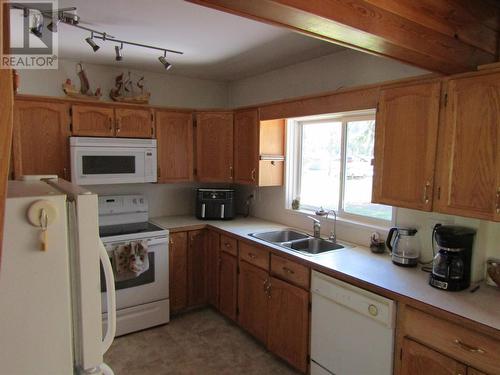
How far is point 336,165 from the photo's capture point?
9.66ft

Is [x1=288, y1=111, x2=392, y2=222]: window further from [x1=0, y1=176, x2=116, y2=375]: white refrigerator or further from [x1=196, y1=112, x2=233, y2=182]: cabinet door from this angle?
[x1=0, y1=176, x2=116, y2=375]: white refrigerator

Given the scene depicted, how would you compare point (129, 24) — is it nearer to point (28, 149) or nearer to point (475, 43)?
point (28, 149)

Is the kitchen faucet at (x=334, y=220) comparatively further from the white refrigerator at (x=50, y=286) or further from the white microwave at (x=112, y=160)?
the white refrigerator at (x=50, y=286)

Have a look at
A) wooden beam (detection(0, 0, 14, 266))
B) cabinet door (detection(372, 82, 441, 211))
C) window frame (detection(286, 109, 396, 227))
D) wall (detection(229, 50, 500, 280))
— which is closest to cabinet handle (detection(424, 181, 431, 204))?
cabinet door (detection(372, 82, 441, 211))

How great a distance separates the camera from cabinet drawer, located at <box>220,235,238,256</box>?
3.02 metres

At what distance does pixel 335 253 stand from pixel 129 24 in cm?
209

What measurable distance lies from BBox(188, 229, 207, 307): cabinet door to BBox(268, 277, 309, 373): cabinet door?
3.29 ft

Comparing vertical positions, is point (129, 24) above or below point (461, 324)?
above

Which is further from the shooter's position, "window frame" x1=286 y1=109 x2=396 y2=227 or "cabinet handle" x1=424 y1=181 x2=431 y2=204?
"window frame" x1=286 y1=109 x2=396 y2=227

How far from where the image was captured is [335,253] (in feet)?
7.90

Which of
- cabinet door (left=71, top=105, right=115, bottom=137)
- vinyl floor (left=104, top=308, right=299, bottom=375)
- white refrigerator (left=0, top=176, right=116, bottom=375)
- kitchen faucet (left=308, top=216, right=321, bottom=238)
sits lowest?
vinyl floor (left=104, top=308, right=299, bottom=375)

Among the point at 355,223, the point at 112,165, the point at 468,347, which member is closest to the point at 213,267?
the point at 112,165

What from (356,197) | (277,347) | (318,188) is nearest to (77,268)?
(277,347)

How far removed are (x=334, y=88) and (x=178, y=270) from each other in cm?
218
